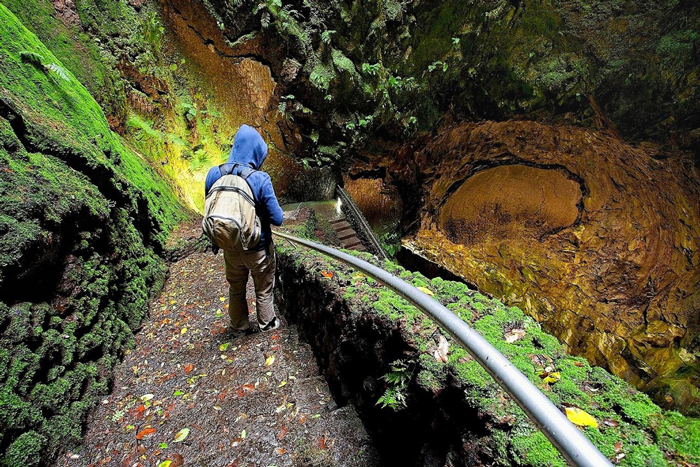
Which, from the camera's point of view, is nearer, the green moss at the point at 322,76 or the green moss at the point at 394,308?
the green moss at the point at 394,308

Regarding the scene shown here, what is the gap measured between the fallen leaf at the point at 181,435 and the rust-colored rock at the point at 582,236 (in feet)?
24.2

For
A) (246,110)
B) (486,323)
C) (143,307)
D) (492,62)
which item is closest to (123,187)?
(143,307)

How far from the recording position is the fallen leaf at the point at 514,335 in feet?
4.51

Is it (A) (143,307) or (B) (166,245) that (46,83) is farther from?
(A) (143,307)

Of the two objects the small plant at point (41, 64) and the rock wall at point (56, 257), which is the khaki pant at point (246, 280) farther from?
the small plant at point (41, 64)

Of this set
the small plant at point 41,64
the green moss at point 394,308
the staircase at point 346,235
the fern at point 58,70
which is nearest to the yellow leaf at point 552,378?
the green moss at point 394,308

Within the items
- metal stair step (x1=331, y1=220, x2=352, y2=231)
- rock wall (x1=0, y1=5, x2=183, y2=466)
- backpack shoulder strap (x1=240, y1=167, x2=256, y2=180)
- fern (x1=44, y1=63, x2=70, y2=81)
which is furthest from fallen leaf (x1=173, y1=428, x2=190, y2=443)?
metal stair step (x1=331, y1=220, x2=352, y2=231)

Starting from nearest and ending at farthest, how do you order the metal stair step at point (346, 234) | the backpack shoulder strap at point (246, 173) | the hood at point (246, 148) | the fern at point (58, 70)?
the backpack shoulder strap at point (246, 173), the hood at point (246, 148), the fern at point (58, 70), the metal stair step at point (346, 234)

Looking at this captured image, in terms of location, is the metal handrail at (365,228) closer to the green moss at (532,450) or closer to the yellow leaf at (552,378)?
the yellow leaf at (552,378)

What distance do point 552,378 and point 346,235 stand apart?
7556 millimetres

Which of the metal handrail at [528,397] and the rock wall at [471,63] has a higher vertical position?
the rock wall at [471,63]

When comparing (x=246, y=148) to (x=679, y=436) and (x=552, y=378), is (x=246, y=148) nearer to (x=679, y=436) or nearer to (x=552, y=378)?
(x=552, y=378)

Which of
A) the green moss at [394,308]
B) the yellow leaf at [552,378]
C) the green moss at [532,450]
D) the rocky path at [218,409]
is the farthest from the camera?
the rocky path at [218,409]

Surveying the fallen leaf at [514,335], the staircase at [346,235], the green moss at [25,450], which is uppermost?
the fallen leaf at [514,335]
